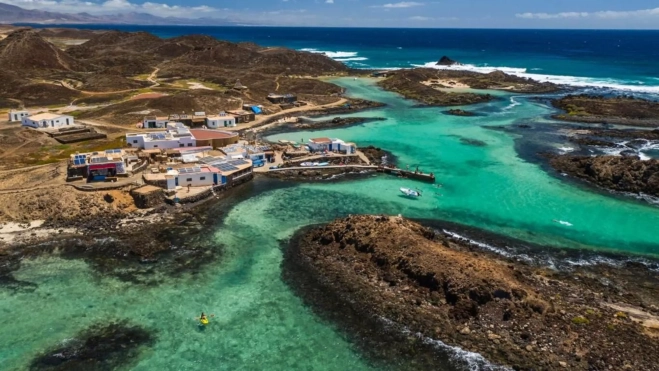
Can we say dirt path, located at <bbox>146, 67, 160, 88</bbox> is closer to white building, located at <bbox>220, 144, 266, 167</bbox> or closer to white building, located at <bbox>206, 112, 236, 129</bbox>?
white building, located at <bbox>206, 112, 236, 129</bbox>

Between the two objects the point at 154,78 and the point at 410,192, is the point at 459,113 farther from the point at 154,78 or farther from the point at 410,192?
the point at 154,78

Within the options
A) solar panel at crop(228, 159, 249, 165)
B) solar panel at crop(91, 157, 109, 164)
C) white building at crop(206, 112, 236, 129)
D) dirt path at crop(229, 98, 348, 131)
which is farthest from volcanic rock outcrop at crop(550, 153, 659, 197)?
solar panel at crop(91, 157, 109, 164)

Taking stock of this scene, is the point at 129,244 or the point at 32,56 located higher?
the point at 32,56

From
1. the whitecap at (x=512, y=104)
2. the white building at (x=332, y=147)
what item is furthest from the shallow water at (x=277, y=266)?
the whitecap at (x=512, y=104)

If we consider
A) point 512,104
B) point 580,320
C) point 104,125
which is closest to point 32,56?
point 104,125

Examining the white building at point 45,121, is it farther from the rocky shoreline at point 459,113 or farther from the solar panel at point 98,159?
the rocky shoreline at point 459,113

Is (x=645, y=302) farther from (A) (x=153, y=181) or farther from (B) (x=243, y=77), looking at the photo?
(B) (x=243, y=77)
